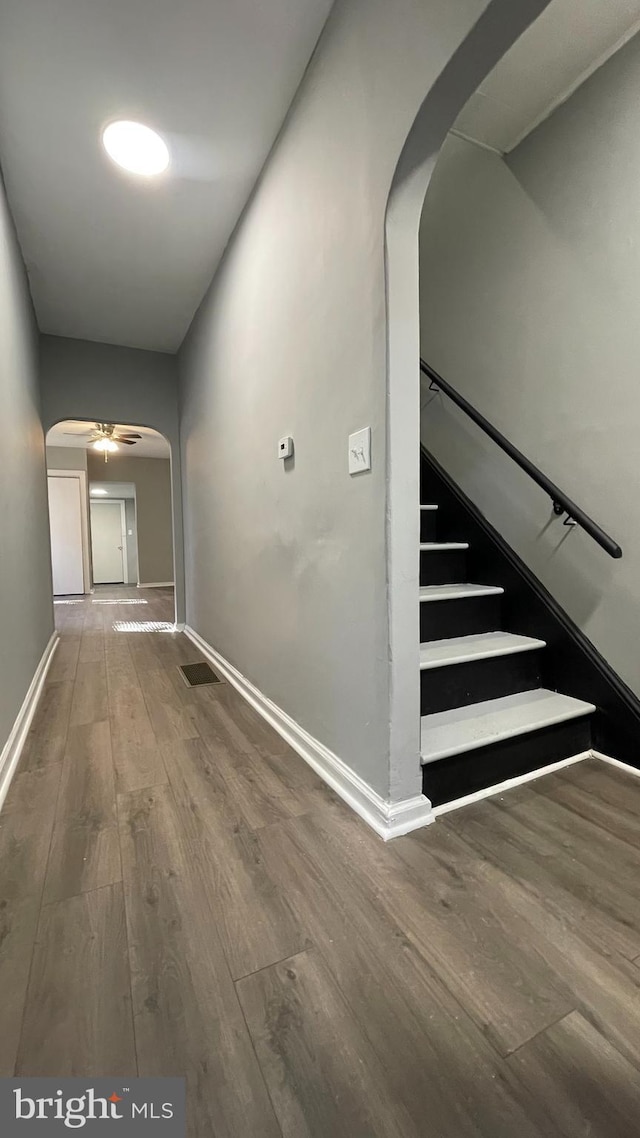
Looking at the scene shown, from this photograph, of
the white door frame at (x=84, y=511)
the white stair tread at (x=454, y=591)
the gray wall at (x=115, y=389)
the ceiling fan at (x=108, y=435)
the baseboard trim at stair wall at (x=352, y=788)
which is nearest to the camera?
the baseboard trim at stair wall at (x=352, y=788)

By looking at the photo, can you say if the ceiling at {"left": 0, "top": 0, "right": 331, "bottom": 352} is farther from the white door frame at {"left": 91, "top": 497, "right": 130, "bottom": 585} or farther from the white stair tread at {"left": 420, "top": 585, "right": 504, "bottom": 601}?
the white door frame at {"left": 91, "top": 497, "right": 130, "bottom": 585}

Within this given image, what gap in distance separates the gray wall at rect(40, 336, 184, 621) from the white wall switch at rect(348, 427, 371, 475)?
126 inches

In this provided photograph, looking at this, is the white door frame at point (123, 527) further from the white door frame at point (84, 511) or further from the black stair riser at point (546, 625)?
the black stair riser at point (546, 625)

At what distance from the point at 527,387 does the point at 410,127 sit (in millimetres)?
1286

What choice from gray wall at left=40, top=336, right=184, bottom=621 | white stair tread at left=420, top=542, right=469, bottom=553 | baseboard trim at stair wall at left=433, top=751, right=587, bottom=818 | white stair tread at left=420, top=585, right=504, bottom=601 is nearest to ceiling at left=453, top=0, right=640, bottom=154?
white stair tread at left=420, top=542, right=469, bottom=553

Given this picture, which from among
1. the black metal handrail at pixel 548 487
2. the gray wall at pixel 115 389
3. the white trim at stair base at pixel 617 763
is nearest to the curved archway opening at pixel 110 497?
the gray wall at pixel 115 389

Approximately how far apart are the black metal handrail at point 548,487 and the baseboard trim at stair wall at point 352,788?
113 cm

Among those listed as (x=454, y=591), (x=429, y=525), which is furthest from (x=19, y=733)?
(x=429, y=525)

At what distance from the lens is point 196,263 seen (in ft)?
9.25

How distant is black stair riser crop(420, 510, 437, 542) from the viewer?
2.66 m

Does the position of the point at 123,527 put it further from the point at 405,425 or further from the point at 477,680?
the point at 405,425

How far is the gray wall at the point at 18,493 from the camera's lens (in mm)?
1835

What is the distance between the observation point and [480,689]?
5.94ft

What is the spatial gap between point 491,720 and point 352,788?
0.57 meters
